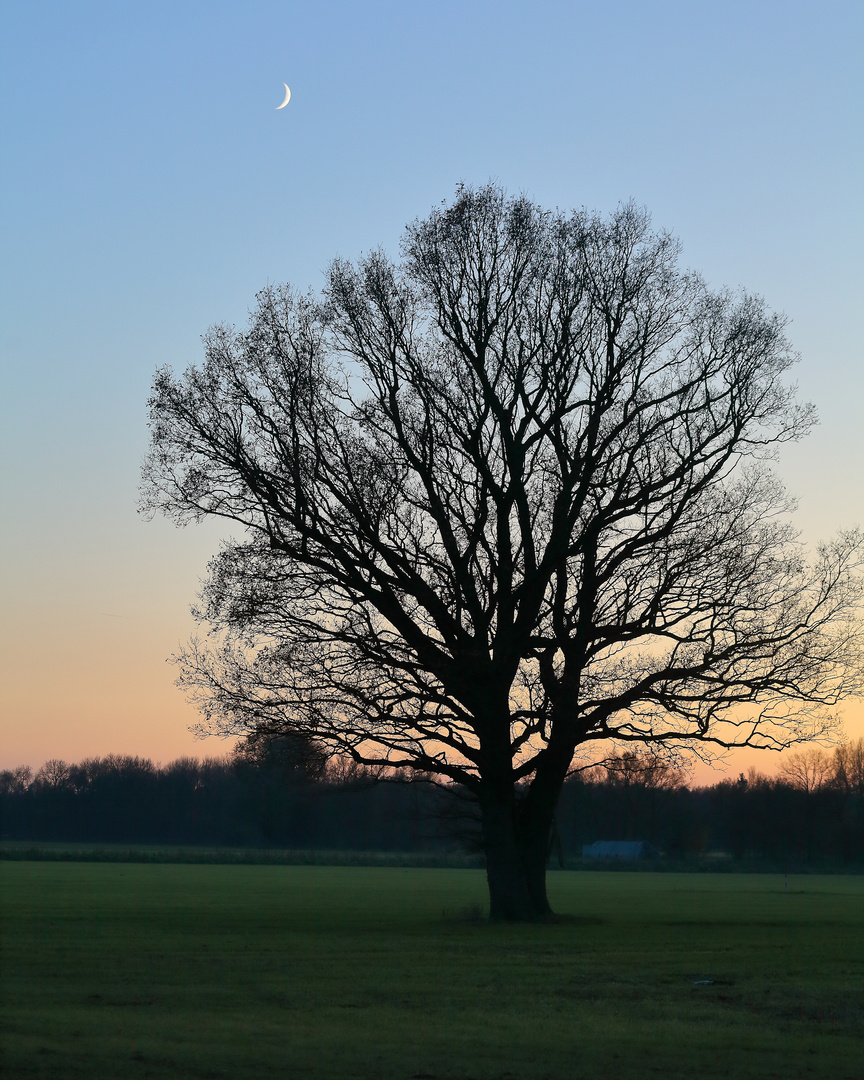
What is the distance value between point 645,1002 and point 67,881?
42.3 metres

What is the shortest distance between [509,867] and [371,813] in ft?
477

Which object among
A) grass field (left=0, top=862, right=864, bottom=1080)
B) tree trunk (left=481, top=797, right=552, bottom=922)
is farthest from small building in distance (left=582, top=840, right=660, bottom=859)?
tree trunk (left=481, top=797, right=552, bottom=922)

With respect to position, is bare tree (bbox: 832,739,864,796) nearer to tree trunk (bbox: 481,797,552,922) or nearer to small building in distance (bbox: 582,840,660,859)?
small building in distance (bbox: 582,840,660,859)

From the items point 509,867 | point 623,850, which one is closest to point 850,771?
point 623,850

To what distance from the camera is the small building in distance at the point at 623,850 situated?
463 feet

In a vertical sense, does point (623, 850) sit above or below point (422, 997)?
below

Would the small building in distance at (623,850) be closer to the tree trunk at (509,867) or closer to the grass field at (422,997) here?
the grass field at (422,997)

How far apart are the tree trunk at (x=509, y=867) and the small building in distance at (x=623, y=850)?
118m

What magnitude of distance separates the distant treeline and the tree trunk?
242 ft

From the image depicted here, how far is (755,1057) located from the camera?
11078mm

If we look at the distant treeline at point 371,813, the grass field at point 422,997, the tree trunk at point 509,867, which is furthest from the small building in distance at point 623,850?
the tree trunk at point 509,867

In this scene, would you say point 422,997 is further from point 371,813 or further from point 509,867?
point 371,813

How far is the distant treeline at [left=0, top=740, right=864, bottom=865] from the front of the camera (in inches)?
5197

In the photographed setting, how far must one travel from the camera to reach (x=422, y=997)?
48.8 ft
